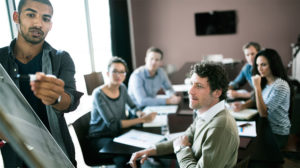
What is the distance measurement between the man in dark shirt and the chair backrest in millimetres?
1219

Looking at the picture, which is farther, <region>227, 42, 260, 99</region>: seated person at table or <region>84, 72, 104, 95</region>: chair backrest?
<region>227, 42, 260, 99</region>: seated person at table

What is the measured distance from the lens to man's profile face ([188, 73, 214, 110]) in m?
1.21

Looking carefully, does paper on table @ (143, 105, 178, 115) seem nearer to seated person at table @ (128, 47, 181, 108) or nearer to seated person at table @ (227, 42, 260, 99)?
seated person at table @ (128, 47, 181, 108)

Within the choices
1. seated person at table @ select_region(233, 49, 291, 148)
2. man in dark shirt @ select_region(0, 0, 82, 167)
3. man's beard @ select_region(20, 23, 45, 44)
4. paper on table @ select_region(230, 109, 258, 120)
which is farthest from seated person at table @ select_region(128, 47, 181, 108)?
man's beard @ select_region(20, 23, 45, 44)

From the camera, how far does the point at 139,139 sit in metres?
1.52

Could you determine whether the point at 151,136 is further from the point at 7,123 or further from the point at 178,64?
the point at 178,64

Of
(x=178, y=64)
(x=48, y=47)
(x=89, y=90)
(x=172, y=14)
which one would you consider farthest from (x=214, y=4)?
(x=48, y=47)

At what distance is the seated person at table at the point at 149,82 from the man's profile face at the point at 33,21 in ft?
6.21

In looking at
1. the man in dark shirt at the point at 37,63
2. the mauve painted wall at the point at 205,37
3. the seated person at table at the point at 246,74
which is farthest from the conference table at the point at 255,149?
the mauve painted wall at the point at 205,37

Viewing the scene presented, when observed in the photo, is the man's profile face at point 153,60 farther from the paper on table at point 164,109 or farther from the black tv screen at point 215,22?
the black tv screen at point 215,22

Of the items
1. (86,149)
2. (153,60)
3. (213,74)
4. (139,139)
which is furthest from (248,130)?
(153,60)

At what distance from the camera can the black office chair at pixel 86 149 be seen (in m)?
1.69

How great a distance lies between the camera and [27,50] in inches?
24.3

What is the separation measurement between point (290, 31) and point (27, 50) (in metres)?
5.52
